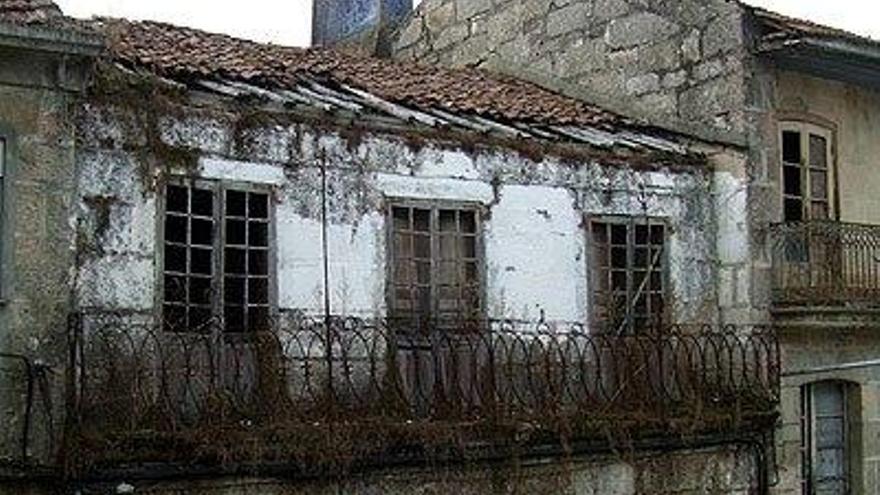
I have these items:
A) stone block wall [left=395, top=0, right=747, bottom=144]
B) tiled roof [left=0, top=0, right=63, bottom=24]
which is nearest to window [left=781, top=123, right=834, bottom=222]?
stone block wall [left=395, top=0, right=747, bottom=144]

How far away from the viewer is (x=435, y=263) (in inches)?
523

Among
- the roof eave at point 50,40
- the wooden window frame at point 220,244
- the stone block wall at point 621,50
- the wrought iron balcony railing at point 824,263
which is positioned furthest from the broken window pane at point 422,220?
the wrought iron balcony railing at point 824,263

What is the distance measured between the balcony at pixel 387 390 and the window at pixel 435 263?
198 mm

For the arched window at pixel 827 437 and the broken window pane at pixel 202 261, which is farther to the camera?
the arched window at pixel 827 437

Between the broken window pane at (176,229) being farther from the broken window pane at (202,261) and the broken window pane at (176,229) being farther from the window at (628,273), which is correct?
the window at (628,273)

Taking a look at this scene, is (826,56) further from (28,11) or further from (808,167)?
(28,11)

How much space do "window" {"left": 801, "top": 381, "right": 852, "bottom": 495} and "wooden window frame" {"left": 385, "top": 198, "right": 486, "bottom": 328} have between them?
16.5ft

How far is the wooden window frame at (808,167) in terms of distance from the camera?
16109 millimetres

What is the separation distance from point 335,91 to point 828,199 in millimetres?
6718

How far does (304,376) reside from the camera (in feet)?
39.9

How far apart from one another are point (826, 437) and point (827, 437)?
0.08ft

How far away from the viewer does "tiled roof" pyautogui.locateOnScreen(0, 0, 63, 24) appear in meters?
10.5

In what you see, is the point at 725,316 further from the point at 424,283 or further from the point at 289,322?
the point at 289,322

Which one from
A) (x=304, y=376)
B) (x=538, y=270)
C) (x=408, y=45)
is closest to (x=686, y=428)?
(x=538, y=270)
